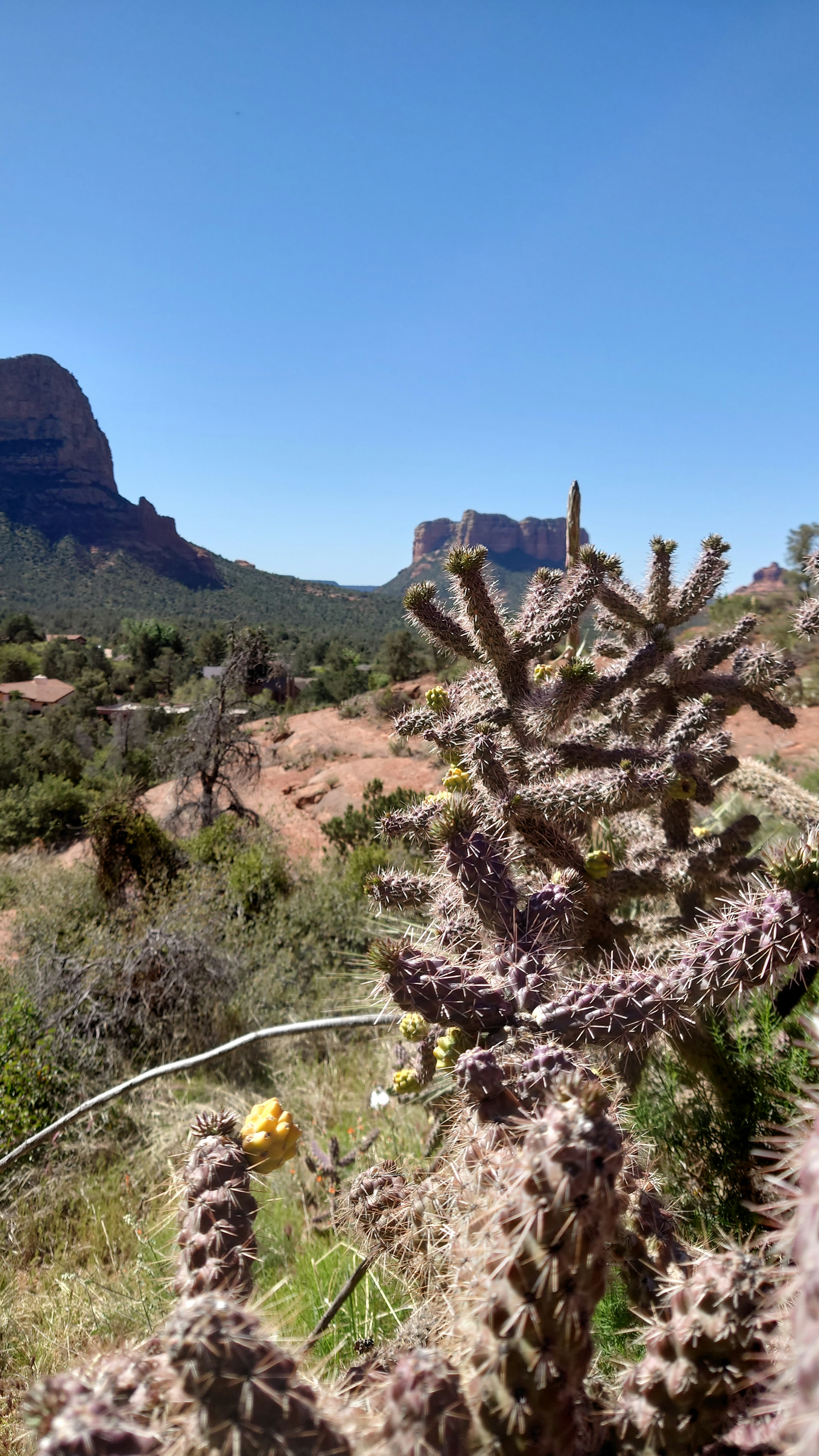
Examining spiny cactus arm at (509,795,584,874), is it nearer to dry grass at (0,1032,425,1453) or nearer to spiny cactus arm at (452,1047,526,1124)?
spiny cactus arm at (452,1047,526,1124)

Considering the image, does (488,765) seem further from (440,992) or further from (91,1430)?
(91,1430)

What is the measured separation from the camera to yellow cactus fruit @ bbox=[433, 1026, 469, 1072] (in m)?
1.75

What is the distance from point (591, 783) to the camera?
9.32ft

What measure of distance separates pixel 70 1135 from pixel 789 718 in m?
5.02

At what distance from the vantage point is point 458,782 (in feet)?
9.57

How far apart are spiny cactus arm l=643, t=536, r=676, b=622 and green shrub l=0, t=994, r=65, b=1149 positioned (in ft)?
14.8

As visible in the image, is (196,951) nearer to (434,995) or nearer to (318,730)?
(434,995)

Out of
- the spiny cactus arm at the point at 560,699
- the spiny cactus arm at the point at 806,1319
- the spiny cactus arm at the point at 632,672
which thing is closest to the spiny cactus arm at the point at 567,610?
the spiny cactus arm at the point at 560,699

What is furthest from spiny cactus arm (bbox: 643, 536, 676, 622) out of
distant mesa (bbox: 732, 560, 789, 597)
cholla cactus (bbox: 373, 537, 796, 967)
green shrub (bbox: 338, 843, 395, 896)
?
distant mesa (bbox: 732, 560, 789, 597)

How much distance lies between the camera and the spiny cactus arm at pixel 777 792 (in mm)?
4418

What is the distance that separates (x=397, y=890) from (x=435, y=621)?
1236 millimetres

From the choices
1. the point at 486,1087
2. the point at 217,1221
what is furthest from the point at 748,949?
the point at 217,1221

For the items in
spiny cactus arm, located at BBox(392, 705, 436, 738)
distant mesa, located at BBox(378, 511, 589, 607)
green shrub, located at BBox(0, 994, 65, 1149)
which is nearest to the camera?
spiny cactus arm, located at BBox(392, 705, 436, 738)

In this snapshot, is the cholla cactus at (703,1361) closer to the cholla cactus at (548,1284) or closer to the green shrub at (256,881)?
the cholla cactus at (548,1284)
